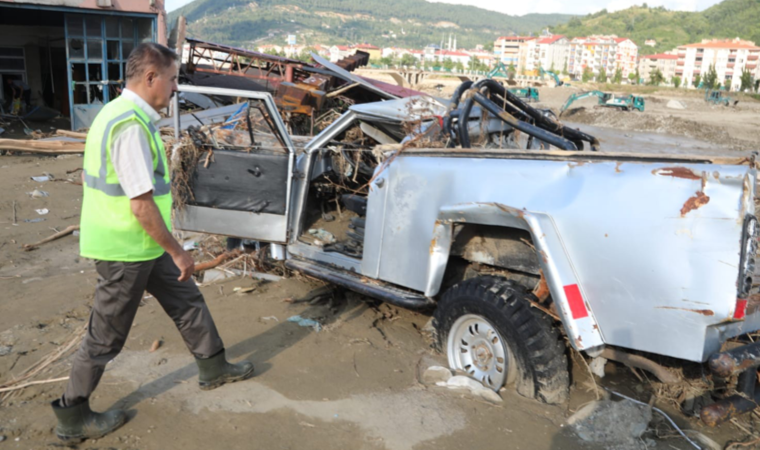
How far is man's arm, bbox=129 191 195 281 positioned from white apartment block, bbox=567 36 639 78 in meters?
157

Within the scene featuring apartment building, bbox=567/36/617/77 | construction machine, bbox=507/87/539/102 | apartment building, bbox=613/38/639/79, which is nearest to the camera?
construction machine, bbox=507/87/539/102

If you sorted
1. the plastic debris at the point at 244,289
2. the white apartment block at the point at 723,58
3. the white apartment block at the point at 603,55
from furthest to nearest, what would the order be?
the white apartment block at the point at 603,55 < the white apartment block at the point at 723,58 < the plastic debris at the point at 244,289

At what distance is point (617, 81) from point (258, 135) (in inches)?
3859

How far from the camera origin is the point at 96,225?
2.77m

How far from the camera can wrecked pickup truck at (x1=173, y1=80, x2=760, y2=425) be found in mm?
2682

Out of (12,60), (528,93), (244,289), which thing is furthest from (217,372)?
(528,93)

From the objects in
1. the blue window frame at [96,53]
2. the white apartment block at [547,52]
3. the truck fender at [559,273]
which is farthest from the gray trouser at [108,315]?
the white apartment block at [547,52]

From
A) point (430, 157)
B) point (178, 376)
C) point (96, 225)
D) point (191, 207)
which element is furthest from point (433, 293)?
point (191, 207)

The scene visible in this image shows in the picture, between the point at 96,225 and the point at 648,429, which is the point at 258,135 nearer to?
the point at 96,225

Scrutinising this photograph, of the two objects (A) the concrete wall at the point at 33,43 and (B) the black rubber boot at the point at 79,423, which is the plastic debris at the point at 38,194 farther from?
(A) the concrete wall at the point at 33,43

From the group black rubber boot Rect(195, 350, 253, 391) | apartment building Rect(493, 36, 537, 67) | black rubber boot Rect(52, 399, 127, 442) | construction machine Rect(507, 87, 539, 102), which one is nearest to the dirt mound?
construction machine Rect(507, 87, 539, 102)

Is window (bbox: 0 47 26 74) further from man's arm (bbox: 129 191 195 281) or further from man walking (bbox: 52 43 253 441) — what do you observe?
man's arm (bbox: 129 191 195 281)

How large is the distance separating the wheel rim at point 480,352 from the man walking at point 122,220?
160 cm

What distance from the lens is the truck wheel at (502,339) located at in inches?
124
